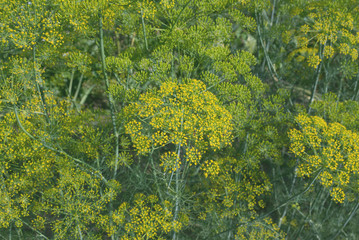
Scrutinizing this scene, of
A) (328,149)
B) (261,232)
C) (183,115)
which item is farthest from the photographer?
(261,232)

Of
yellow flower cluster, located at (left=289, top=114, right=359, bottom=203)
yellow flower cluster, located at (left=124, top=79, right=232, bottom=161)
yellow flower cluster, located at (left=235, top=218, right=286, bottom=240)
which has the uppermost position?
yellow flower cluster, located at (left=124, top=79, right=232, bottom=161)

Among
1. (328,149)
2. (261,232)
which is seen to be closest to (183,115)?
(328,149)

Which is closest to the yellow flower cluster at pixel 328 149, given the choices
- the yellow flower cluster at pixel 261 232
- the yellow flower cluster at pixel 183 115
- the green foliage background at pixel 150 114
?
the green foliage background at pixel 150 114

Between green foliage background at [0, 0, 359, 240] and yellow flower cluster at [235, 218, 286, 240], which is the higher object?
green foliage background at [0, 0, 359, 240]

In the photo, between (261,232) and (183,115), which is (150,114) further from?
(261,232)

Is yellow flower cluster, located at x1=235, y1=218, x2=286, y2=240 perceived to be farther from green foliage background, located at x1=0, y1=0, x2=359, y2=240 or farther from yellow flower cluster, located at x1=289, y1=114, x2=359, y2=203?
yellow flower cluster, located at x1=289, y1=114, x2=359, y2=203

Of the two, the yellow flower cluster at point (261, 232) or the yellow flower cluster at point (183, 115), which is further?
the yellow flower cluster at point (261, 232)

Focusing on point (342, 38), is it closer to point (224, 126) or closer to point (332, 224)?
point (224, 126)

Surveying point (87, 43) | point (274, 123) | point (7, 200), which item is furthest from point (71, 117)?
point (87, 43)

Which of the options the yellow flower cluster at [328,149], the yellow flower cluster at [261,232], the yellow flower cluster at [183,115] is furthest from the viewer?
the yellow flower cluster at [261,232]

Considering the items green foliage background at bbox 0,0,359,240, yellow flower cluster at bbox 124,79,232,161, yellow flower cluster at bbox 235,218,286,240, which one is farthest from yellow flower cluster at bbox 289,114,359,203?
yellow flower cluster at bbox 235,218,286,240

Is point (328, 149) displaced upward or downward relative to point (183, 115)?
downward

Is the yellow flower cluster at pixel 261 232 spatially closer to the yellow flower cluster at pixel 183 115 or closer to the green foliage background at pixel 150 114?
the green foliage background at pixel 150 114

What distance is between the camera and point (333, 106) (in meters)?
4.30
